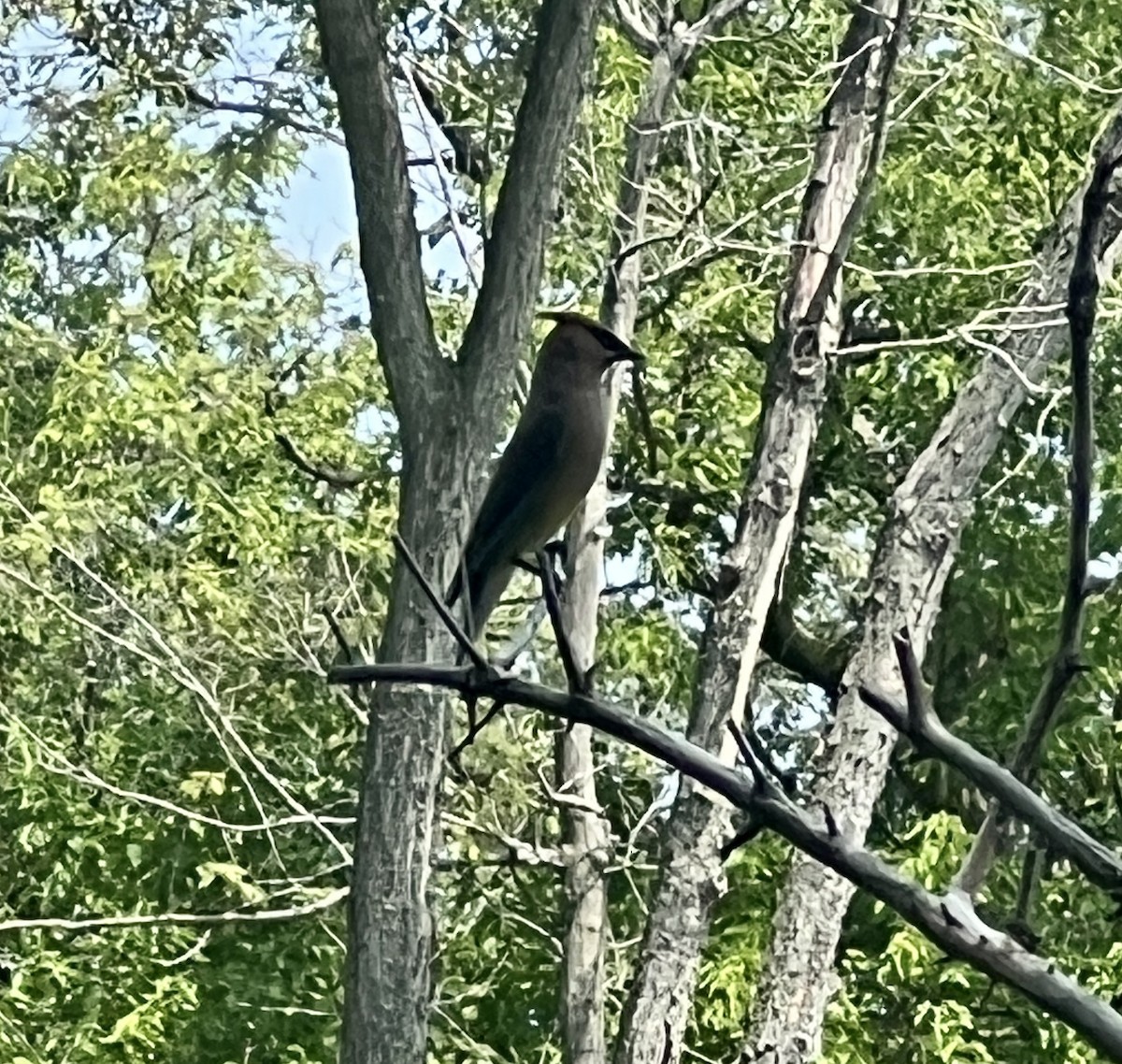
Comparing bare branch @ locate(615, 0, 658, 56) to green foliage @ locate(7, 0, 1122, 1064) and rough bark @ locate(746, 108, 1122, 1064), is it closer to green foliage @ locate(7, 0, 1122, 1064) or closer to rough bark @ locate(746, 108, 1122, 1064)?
green foliage @ locate(7, 0, 1122, 1064)

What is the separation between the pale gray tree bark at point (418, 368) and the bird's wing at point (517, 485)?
690 millimetres

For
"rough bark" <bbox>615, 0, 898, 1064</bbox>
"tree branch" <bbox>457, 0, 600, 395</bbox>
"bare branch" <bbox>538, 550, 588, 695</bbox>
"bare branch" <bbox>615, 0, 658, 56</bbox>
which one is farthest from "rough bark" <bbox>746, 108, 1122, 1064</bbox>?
"bare branch" <bbox>538, 550, 588, 695</bbox>

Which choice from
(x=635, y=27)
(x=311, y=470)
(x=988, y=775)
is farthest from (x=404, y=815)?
(x=635, y=27)

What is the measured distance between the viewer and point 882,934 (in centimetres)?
957

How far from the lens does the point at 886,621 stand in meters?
7.81

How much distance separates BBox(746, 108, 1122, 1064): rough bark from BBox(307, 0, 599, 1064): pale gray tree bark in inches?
84.4

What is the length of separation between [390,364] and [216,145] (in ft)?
7.91

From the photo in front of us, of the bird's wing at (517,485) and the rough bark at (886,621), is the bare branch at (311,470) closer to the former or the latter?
the bird's wing at (517,485)

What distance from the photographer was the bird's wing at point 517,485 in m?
4.91

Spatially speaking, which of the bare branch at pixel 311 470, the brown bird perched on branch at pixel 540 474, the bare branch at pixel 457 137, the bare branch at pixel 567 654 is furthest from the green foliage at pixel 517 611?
the bare branch at pixel 567 654

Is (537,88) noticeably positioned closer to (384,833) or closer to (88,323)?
(384,833)

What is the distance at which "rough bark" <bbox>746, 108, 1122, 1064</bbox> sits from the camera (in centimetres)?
756

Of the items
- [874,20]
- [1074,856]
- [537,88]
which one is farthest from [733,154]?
[1074,856]

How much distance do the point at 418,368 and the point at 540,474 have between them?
43.3 inches
